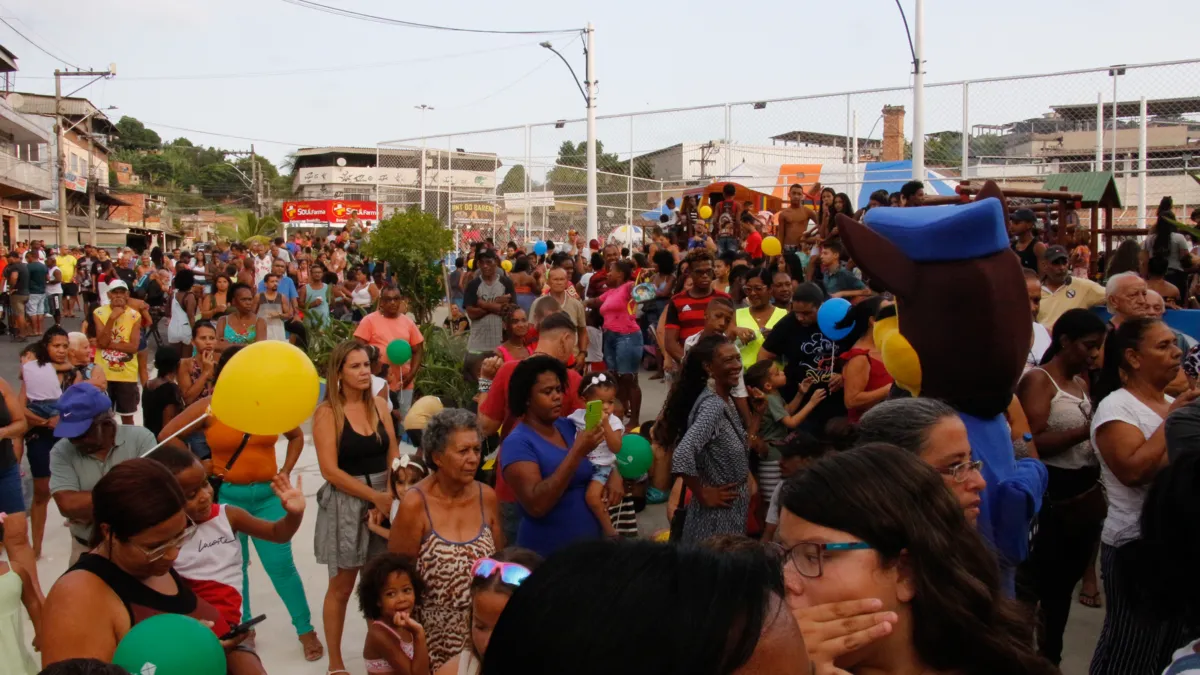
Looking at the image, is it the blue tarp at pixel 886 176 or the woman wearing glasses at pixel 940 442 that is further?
the blue tarp at pixel 886 176

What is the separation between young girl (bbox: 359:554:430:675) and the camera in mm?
4062

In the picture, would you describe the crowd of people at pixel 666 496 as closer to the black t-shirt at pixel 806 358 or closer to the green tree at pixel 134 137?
the black t-shirt at pixel 806 358

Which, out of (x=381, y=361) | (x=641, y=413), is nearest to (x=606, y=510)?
(x=381, y=361)

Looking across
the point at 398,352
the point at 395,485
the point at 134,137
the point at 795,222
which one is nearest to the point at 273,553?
the point at 395,485

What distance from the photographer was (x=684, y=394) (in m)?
5.19

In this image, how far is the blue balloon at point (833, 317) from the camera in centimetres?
604

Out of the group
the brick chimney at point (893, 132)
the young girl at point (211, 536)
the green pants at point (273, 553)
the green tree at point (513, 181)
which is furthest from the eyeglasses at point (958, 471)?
the green tree at point (513, 181)

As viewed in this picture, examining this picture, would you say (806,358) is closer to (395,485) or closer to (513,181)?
(395,485)

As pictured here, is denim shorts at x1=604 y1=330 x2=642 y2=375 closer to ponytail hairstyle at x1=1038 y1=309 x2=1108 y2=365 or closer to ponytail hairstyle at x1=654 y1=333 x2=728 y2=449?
ponytail hairstyle at x1=654 y1=333 x2=728 y2=449

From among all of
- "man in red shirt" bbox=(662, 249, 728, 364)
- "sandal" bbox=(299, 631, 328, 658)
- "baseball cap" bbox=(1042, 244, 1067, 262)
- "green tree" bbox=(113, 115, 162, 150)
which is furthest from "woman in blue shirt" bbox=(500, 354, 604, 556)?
"green tree" bbox=(113, 115, 162, 150)

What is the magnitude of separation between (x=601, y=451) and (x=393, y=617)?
54.2 inches

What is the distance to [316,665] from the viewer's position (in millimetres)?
5426

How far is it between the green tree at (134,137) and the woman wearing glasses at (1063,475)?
90188mm

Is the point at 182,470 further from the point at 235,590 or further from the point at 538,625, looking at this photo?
the point at 538,625
